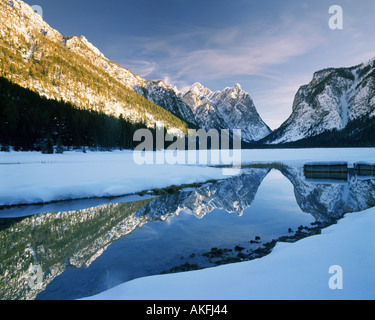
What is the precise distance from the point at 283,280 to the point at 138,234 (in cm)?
750

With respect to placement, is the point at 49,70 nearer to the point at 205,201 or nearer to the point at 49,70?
the point at 49,70

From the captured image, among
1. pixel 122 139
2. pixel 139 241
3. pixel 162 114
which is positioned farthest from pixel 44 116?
pixel 162 114

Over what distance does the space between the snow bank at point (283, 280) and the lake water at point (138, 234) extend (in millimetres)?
1997

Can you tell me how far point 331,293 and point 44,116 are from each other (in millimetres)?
67206

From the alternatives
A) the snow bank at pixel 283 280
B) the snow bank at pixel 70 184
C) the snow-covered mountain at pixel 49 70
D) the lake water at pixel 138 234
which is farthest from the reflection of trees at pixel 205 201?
the snow-covered mountain at pixel 49 70

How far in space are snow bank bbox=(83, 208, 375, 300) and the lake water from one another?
200 centimetres

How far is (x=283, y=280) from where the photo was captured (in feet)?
13.8

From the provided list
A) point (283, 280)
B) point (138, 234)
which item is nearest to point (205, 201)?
point (138, 234)

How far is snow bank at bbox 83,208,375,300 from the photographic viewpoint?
3662mm

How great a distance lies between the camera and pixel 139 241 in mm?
9438
